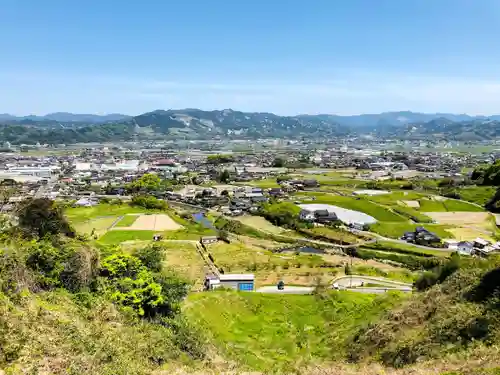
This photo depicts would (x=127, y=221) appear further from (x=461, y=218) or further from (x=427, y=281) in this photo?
(x=461, y=218)

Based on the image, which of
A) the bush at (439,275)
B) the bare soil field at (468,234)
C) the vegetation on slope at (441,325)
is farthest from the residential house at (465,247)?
the vegetation on slope at (441,325)

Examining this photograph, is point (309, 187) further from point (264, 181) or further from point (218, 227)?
point (218, 227)

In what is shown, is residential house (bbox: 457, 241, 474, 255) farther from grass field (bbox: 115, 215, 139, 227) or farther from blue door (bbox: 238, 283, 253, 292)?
grass field (bbox: 115, 215, 139, 227)

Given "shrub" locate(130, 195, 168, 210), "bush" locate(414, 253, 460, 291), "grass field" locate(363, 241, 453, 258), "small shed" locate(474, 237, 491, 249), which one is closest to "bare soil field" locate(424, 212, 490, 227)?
"small shed" locate(474, 237, 491, 249)

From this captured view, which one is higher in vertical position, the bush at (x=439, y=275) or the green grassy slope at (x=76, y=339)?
the green grassy slope at (x=76, y=339)

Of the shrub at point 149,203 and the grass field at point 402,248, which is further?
the shrub at point 149,203

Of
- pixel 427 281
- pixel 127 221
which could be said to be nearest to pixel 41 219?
pixel 427 281

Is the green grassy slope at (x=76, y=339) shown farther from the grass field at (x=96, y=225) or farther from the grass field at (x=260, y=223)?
the grass field at (x=260, y=223)
